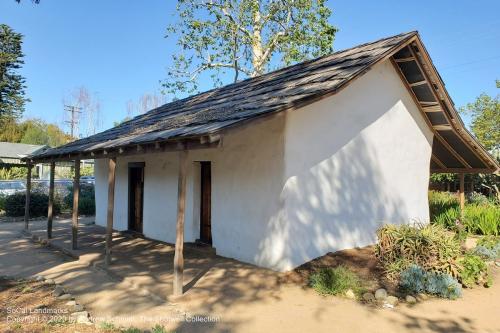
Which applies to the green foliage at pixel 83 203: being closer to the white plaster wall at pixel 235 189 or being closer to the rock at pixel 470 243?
the white plaster wall at pixel 235 189

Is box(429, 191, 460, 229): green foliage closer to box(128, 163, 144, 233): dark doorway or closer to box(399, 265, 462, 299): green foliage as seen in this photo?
box(399, 265, 462, 299): green foliage

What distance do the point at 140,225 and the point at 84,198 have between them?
29.8 ft

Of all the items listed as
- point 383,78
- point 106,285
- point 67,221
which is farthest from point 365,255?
point 67,221

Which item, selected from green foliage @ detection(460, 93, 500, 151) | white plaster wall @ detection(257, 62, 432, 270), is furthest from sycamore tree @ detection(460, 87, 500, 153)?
white plaster wall @ detection(257, 62, 432, 270)

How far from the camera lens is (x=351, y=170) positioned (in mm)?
8875

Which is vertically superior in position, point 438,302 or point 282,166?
point 282,166

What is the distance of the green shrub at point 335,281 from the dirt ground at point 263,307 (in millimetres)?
155

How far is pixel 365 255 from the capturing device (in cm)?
836

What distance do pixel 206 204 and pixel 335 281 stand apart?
412cm

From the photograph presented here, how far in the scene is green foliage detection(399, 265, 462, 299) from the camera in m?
6.46

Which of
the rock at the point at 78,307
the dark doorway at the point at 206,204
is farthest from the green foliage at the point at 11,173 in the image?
the rock at the point at 78,307

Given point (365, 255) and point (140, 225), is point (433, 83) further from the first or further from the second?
point (140, 225)

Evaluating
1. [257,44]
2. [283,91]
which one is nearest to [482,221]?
[283,91]

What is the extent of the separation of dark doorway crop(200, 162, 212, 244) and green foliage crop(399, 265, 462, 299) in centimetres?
457
